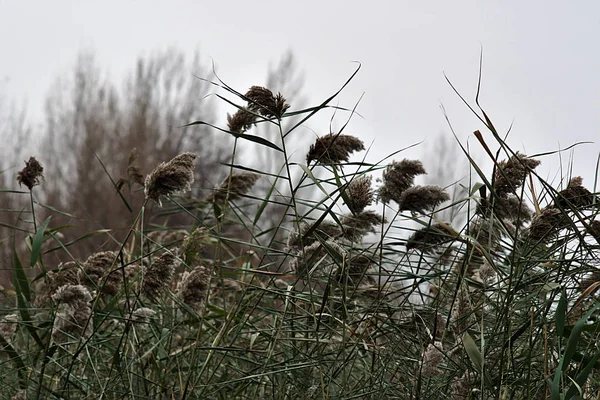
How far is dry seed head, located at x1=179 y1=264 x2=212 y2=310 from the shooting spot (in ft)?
6.58

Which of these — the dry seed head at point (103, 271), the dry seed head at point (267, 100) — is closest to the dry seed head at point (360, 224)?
the dry seed head at point (267, 100)

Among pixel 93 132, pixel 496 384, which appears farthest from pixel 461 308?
pixel 93 132

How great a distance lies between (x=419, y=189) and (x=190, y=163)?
0.56 metres

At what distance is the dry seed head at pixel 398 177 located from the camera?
6.26 feet

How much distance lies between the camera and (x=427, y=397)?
178 cm

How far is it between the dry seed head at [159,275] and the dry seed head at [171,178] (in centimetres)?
17

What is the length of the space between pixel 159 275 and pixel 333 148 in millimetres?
552

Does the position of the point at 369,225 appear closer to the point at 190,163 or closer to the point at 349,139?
the point at 349,139

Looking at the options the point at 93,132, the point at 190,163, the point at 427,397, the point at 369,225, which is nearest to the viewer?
the point at 427,397

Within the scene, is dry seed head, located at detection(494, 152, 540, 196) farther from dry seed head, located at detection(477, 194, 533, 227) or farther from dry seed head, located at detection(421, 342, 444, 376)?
dry seed head, located at detection(421, 342, 444, 376)

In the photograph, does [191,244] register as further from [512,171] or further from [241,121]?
[512,171]

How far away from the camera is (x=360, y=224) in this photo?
204cm

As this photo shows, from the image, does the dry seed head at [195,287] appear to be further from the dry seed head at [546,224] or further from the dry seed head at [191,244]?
the dry seed head at [546,224]

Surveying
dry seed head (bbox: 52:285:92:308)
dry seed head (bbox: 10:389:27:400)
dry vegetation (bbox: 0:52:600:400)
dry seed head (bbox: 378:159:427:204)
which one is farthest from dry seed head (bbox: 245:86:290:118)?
dry seed head (bbox: 10:389:27:400)
